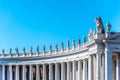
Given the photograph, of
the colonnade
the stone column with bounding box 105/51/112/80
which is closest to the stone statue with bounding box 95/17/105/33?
the colonnade

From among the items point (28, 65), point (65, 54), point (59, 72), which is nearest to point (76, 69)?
point (65, 54)

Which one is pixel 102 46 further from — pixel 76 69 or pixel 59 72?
pixel 59 72

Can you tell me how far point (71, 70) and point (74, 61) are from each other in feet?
18.9

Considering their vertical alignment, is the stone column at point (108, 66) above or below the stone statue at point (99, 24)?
below

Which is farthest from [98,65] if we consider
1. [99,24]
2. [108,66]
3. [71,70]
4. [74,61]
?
[71,70]

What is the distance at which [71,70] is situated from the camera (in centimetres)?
10994

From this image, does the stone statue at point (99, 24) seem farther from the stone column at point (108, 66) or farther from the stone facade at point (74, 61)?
the stone column at point (108, 66)

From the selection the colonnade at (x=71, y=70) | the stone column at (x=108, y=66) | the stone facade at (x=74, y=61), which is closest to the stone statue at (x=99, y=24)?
the stone facade at (x=74, y=61)

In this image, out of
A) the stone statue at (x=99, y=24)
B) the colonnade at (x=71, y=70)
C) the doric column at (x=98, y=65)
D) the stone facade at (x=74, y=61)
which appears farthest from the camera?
the stone statue at (x=99, y=24)

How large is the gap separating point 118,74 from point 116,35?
877 cm

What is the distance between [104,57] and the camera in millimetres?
81938

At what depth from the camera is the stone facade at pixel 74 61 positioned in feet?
268

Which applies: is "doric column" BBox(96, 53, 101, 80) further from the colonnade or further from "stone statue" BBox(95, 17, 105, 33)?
"stone statue" BBox(95, 17, 105, 33)

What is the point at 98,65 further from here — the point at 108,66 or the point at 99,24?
the point at 99,24
